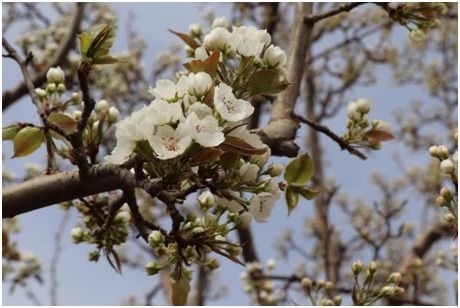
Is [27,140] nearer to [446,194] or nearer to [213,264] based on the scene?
[213,264]

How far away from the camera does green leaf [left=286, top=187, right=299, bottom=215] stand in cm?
148

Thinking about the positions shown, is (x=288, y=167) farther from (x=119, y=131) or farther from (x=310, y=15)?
(x=310, y=15)

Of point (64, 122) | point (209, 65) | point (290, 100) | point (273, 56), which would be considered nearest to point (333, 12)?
point (290, 100)

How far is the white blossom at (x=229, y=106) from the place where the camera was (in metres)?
1.15

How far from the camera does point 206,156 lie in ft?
3.76

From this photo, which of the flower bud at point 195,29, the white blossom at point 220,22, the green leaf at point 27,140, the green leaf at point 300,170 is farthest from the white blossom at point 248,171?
the flower bud at point 195,29

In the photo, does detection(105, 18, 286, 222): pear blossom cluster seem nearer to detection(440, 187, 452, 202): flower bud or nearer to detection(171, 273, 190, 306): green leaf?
detection(171, 273, 190, 306): green leaf

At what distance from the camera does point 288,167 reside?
1.46 metres

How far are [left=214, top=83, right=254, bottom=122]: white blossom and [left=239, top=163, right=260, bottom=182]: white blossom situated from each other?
0.12 meters

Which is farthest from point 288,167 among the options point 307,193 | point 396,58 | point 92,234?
point 396,58

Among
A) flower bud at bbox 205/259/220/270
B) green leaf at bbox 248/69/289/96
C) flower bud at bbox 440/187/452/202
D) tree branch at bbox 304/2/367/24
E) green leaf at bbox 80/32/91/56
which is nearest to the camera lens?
green leaf at bbox 80/32/91/56

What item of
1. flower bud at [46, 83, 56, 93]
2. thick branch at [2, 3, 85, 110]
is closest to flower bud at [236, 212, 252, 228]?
flower bud at [46, 83, 56, 93]

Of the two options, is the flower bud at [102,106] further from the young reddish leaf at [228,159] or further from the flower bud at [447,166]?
the flower bud at [447,166]

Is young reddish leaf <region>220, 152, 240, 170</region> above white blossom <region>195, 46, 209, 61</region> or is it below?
below
